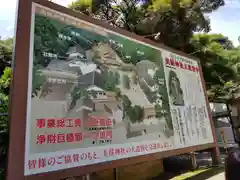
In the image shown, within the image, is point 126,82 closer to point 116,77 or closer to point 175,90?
point 116,77

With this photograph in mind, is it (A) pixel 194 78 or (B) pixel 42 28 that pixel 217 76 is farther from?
(B) pixel 42 28

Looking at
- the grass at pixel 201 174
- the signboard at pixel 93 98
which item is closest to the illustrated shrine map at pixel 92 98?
the signboard at pixel 93 98

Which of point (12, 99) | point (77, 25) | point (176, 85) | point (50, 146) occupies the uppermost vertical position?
point (77, 25)

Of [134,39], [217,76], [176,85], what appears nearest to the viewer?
[134,39]

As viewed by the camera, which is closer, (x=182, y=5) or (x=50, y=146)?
(x=50, y=146)

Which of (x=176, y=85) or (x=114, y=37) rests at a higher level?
(x=114, y=37)

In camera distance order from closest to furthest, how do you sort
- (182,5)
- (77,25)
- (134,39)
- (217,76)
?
(77,25), (134,39), (182,5), (217,76)

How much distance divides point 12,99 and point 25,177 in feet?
3.45

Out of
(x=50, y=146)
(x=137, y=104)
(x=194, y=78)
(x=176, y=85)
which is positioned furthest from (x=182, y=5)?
(x=50, y=146)

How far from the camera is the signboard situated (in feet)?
10.5

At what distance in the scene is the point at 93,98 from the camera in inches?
153

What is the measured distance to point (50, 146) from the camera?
3.14 meters

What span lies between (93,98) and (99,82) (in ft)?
1.19

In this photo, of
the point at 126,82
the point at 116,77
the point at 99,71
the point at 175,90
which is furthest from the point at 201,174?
the point at 99,71
